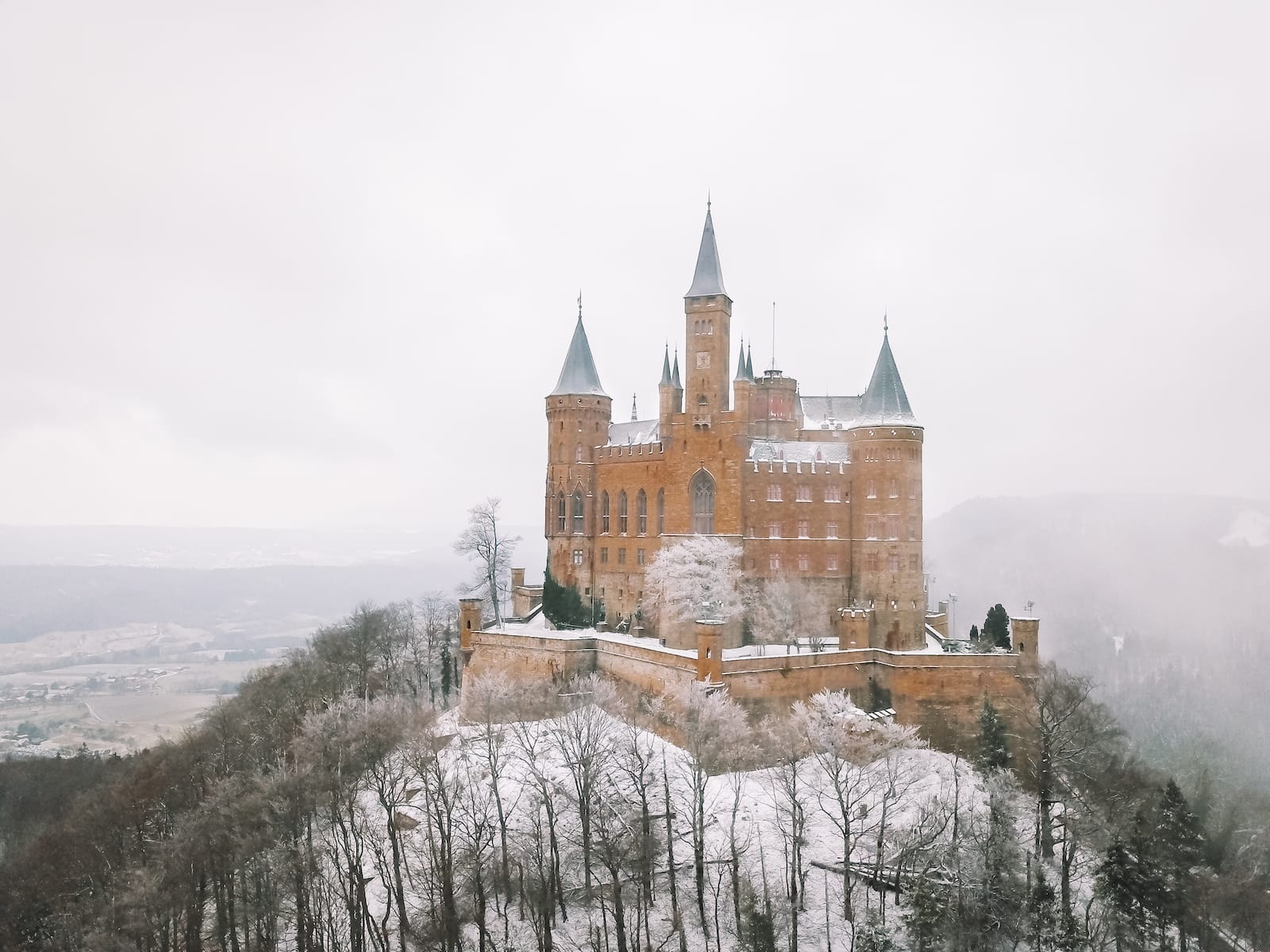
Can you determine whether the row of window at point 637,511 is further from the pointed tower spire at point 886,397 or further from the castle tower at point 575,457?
the pointed tower spire at point 886,397

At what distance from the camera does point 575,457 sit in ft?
189

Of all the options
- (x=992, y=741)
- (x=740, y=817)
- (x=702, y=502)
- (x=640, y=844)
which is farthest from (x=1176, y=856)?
(x=702, y=502)

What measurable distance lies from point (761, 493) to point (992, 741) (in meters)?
19.0

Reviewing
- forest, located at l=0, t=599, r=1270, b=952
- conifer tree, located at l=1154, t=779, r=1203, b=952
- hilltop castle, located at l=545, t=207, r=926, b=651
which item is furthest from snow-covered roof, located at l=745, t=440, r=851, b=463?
conifer tree, located at l=1154, t=779, r=1203, b=952

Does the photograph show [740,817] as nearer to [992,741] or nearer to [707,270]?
[992,741]

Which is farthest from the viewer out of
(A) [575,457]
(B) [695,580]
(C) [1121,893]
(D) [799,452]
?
(A) [575,457]

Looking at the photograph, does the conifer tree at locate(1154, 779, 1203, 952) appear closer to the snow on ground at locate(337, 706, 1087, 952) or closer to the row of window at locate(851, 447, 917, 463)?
the snow on ground at locate(337, 706, 1087, 952)

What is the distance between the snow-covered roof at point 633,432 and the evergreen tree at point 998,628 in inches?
907

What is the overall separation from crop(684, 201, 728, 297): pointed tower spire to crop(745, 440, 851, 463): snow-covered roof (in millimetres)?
9495

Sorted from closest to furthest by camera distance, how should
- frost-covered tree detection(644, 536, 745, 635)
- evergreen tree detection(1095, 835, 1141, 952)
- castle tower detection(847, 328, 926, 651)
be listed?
1. evergreen tree detection(1095, 835, 1141, 952)
2. frost-covered tree detection(644, 536, 745, 635)
3. castle tower detection(847, 328, 926, 651)

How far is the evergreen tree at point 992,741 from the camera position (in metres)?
38.1

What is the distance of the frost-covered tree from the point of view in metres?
48.9

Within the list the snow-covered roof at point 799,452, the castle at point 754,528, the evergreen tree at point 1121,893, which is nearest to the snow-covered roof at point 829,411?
the castle at point 754,528

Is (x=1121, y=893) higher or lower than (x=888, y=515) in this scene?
lower
